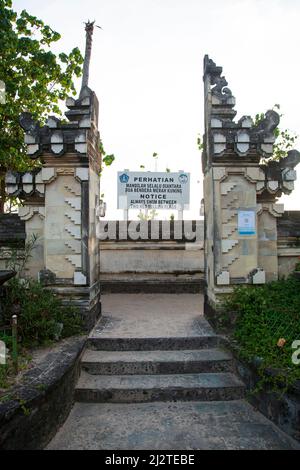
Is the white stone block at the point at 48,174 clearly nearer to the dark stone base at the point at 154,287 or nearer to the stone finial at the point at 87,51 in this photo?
the dark stone base at the point at 154,287

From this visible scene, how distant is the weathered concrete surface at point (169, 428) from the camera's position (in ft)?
11.2

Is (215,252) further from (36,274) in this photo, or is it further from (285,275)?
(36,274)

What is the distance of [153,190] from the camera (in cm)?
1084

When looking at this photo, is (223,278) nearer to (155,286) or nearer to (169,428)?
(169,428)

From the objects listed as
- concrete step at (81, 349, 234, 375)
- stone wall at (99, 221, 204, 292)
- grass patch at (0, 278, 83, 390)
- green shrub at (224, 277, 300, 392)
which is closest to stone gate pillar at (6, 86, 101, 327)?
grass patch at (0, 278, 83, 390)

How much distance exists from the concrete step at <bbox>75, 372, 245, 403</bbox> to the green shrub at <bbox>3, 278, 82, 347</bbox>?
838 millimetres

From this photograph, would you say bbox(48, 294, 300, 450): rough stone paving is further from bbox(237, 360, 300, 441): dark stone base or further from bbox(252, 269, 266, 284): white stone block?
bbox(252, 269, 266, 284): white stone block

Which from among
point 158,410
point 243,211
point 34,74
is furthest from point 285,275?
point 34,74

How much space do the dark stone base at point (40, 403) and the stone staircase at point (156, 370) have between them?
356 millimetres

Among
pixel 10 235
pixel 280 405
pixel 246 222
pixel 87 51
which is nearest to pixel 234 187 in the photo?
pixel 246 222

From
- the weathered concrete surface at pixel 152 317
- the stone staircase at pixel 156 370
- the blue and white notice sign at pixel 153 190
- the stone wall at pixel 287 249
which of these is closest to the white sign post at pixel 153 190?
the blue and white notice sign at pixel 153 190

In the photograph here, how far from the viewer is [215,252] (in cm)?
550

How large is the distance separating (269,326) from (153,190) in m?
6.95

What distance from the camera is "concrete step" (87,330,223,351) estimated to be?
5066 mm
